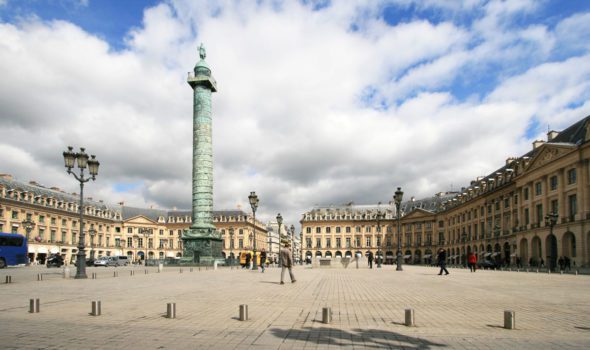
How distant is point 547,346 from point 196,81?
46.6m

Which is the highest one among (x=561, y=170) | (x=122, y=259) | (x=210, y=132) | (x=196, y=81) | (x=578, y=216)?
(x=196, y=81)

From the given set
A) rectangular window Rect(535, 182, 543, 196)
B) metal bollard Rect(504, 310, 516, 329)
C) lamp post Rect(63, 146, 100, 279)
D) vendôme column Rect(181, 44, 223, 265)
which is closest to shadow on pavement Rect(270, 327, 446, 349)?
metal bollard Rect(504, 310, 516, 329)

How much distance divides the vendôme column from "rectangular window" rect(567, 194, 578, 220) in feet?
127

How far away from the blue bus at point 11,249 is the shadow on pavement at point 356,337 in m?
45.0

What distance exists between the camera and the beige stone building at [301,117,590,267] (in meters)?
49.8

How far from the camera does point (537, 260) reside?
56.4m

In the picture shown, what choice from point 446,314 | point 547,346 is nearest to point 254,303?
point 446,314

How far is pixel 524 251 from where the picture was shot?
63.5 metres

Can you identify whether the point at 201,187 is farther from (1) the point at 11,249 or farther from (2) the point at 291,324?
(2) the point at 291,324

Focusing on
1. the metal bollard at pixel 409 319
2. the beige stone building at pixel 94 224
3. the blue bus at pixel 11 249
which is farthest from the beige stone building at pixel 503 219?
→ the blue bus at pixel 11 249

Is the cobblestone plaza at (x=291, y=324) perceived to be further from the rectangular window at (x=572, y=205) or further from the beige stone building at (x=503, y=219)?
the rectangular window at (x=572, y=205)

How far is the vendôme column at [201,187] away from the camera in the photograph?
155 ft

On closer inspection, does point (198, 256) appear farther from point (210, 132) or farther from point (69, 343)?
point (69, 343)

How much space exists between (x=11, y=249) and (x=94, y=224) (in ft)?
215
